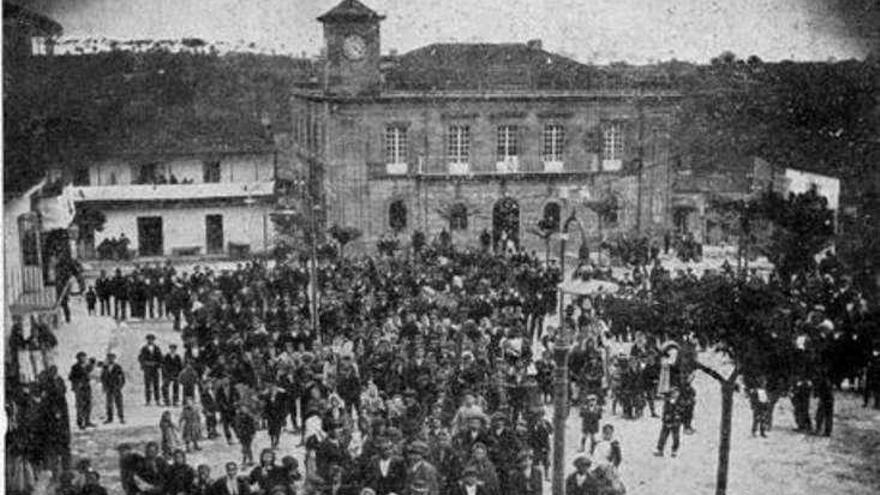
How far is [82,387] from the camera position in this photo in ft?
38.6

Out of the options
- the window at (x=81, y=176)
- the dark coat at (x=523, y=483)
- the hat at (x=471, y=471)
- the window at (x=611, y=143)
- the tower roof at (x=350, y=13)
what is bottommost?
the dark coat at (x=523, y=483)

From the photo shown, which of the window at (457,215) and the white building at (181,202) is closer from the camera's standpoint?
the white building at (181,202)

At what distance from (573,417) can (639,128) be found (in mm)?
9735

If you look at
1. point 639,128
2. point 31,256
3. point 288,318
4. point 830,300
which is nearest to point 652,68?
point 639,128

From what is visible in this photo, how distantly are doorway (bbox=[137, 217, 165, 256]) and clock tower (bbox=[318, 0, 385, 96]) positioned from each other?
3969 mm

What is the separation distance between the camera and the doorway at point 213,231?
15.3 meters

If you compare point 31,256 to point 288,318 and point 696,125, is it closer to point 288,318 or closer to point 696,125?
point 288,318

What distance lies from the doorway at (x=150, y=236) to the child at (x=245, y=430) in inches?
192

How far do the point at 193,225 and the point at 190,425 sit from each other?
4609 mm

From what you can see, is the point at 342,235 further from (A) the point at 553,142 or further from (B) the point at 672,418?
(B) the point at 672,418

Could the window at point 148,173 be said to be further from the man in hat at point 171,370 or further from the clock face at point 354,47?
the clock face at point 354,47

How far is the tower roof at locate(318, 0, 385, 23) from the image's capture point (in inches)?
543

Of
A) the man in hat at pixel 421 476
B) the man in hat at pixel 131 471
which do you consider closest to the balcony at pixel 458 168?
the man in hat at pixel 421 476

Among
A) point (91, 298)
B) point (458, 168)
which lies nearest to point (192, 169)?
point (91, 298)
